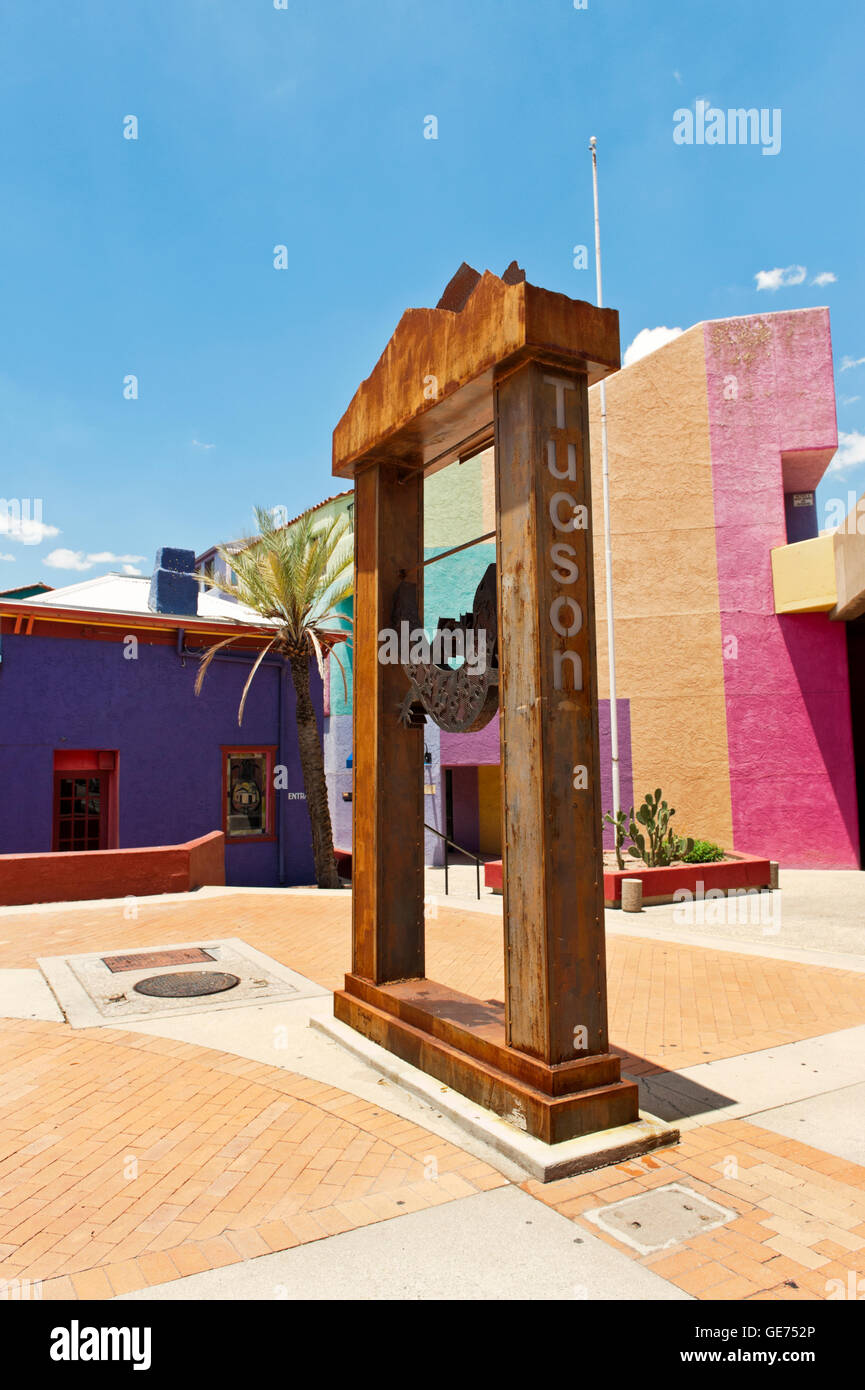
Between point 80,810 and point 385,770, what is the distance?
39.2ft

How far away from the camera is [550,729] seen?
14.3 ft

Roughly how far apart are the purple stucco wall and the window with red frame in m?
0.22

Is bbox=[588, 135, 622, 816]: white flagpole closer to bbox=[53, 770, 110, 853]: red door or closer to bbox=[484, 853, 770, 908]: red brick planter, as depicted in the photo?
bbox=[484, 853, 770, 908]: red brick planter

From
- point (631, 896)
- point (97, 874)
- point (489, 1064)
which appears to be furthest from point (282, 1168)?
point (631, 896)

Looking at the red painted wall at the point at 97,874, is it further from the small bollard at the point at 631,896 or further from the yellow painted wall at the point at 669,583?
the yellow painted wall at the point at 669,583

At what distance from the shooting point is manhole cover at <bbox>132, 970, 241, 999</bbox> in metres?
7.10

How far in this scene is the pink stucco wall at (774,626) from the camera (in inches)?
706

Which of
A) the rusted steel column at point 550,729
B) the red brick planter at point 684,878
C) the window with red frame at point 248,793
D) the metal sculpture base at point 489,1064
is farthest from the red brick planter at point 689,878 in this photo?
the rusted steel column at point 550,729

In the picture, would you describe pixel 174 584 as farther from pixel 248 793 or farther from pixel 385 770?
pixel 385 770

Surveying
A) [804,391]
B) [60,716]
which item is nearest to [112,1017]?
[60,716]

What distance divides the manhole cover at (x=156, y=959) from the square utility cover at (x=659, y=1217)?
18.2 feet
